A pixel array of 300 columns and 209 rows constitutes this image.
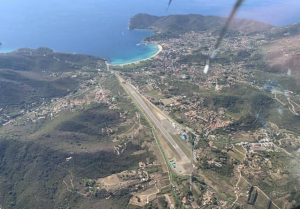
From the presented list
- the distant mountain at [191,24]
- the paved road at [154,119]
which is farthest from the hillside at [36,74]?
the distant mountain at [191,24]

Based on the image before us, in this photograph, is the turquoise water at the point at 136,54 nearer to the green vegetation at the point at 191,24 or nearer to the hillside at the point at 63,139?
the hillside at the point at 63,139

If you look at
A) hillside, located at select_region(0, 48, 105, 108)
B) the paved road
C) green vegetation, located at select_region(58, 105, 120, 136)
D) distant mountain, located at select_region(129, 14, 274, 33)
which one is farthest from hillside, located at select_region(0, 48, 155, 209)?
distant mountain, located at select_region(129, 14, 274, 33)

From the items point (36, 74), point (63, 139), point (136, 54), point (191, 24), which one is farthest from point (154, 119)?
point (191, 24)

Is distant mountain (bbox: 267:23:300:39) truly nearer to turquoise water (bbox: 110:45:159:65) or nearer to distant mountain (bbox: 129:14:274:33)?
distant mountain (bbox: 129:14:274:33)

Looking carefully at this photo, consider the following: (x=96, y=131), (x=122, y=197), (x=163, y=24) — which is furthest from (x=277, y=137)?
(x=163, y=24)

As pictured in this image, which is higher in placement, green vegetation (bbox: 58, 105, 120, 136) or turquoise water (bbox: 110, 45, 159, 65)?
turquoise water (bbox: 110, 45, 159, 65)

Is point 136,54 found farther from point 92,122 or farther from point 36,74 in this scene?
point 92,122

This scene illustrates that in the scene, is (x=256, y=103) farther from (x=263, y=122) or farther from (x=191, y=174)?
(x=191, y=174)
